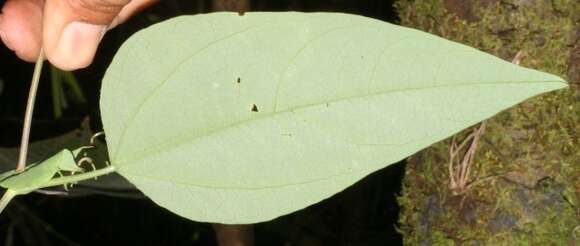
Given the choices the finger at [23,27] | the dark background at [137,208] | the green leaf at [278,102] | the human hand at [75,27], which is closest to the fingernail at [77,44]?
the human hand at [75,27]

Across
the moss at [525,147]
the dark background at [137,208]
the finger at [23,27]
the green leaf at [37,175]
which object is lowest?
the dark background at [137,208]

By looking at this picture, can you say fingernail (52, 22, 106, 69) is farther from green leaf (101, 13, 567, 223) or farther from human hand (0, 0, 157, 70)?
green leaf (101, 13, 567, 223)

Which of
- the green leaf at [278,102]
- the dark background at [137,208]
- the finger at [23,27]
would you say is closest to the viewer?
the green leaf at [278,102]

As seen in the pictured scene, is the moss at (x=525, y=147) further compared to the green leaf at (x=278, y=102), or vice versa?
the moss at (x=525, y=147)

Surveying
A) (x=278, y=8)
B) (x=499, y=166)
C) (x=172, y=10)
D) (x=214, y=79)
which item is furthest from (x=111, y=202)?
(x=214, y=79)

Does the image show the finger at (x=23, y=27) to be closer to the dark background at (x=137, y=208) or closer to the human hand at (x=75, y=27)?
the human hand at (x=75, y=27)

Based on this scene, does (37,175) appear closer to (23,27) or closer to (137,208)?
(23,27)

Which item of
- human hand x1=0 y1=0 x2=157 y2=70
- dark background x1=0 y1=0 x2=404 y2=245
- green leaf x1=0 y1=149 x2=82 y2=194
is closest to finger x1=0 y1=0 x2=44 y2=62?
human hand x1=0 y1=0 x2=157 y2=70
